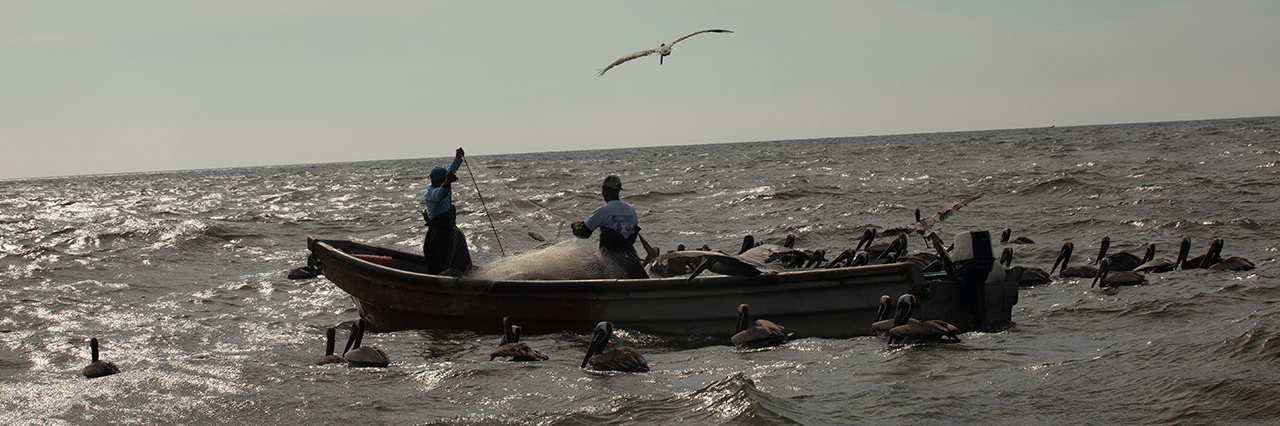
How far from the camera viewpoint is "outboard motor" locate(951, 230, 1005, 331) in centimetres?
891

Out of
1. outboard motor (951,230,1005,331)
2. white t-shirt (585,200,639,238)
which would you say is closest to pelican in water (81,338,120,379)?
white t-shirt (585,200,639,238)

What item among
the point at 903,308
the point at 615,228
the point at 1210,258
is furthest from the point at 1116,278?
the point at 615,228

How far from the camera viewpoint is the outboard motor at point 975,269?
8.91 metres

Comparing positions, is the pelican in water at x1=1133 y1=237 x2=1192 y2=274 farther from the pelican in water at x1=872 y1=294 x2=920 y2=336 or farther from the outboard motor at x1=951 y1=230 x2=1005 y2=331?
the pelican in water at x1=872 y1=294 x2=920 y2=336

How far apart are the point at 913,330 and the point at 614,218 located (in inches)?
126

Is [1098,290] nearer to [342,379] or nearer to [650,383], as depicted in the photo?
[650,383]

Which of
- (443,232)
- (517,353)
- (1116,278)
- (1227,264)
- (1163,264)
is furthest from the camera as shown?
(1163,264)

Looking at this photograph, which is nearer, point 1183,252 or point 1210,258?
point 1210,258

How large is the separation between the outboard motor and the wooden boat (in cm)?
2

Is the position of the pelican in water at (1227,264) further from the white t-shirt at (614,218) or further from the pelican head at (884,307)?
the white t-shirt at (614,218)

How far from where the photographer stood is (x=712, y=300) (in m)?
9.16

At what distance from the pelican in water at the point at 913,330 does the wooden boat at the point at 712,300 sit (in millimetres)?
458

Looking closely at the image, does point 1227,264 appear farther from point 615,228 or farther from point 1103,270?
point 615,228

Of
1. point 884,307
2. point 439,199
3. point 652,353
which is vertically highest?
point 439,199
